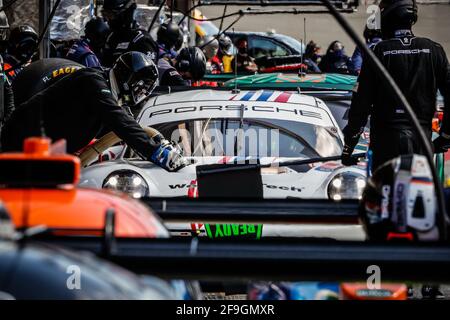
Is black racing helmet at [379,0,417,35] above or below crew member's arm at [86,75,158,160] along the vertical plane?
above

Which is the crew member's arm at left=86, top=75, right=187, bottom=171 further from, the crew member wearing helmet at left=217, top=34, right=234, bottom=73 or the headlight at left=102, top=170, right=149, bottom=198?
the crew member wearing helmet at left=217, top=34, right=234, bottom=73

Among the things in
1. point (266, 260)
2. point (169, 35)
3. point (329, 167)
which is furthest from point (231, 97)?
point (169, 35)

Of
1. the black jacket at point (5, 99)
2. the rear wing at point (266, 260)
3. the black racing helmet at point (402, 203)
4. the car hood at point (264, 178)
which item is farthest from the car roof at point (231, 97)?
the rear wing at point (266, 260)

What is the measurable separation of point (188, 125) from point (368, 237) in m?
4.23

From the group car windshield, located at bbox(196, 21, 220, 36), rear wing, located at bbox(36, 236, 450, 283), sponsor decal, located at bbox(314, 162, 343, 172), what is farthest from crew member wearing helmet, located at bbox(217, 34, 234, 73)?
rear wing, located at bbox(36, 236, 450, 283)

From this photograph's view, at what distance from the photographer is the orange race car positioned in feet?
9.51

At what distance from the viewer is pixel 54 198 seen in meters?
3.05

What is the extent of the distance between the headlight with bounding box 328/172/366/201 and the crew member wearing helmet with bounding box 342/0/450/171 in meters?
0.18

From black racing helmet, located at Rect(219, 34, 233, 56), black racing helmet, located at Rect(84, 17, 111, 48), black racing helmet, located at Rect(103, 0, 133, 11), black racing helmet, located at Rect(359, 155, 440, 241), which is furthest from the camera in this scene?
black racing helmet, located at Rect(219, 34, 233, 56)

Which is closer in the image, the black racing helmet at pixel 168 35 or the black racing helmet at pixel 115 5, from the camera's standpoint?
the black racing helmet at pixel 115 5

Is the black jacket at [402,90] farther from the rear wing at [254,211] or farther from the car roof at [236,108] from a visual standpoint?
the rear wing at [254,211]

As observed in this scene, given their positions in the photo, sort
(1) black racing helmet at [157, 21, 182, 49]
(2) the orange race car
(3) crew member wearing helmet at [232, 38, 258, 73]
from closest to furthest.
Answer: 1. (2) the orange race car
2. (1) black racing helmet at [157, 21, 182, 49]
3. (3) crew member wearing helmet at [232, 38, 258, 73]

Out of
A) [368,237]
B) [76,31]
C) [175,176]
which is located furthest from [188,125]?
[76,31]

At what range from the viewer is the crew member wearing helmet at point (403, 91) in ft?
23.3
